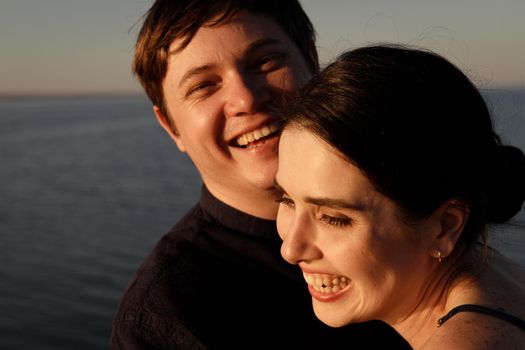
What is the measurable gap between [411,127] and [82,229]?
10374mm

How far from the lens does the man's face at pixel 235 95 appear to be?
341 cm

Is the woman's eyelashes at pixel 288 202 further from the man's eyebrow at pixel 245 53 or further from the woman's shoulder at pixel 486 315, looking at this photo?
the man's eyebrow at pixel 245 53

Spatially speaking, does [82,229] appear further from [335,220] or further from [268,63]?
[335,220]

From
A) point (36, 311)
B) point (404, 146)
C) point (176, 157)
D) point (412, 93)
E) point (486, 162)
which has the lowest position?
point (176, 157)

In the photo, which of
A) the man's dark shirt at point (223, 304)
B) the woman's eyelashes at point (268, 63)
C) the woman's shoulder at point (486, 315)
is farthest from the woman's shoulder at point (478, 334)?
the woman's eyelashes at point (268, 63)

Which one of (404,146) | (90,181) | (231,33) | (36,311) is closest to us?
(404,146)

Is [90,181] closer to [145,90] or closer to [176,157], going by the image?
[176,157]

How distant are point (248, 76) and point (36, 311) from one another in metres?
5.94

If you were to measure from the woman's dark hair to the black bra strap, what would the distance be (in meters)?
0.36

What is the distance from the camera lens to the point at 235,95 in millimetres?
3420

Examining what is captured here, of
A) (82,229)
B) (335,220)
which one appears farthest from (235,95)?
(82,229)

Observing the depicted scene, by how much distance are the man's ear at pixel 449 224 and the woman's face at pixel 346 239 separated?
50mm

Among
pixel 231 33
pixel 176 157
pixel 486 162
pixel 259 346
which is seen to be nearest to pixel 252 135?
pixel 231 33

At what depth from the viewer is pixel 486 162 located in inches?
102
